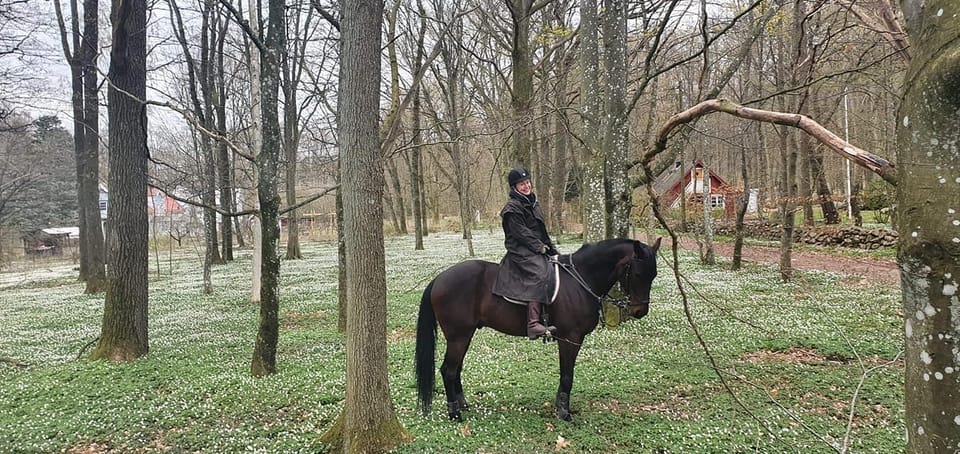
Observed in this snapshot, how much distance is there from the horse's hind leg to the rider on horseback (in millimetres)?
756

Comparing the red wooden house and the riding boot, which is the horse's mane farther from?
the red wooden house

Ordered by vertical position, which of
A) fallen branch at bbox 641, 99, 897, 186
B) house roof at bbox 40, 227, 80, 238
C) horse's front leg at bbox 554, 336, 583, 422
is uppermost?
house roof at bbox 40, 227, 80, 238

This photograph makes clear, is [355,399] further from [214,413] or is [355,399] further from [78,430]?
[78,430]

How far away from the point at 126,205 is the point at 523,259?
742cm

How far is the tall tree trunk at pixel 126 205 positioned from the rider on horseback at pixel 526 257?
22.4ft

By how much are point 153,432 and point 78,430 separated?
85cm

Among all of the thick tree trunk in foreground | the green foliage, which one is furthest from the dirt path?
the green foliage

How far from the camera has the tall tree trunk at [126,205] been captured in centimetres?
821

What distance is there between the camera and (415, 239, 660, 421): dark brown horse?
543 cm

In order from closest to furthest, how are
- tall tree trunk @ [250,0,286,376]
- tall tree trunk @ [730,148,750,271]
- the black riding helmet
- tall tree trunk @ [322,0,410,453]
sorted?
tall tree trunk @ [322,0,410,453], the black riding helmet, tall tree trunk @ [250,0,286,376], tall tree trunk @ [730,148,750,271]

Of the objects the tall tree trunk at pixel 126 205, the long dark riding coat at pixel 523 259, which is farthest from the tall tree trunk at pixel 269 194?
the long dark riding coat at pixel 523 259

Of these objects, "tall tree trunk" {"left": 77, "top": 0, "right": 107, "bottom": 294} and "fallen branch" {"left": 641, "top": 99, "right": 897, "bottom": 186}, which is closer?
"fallen branch" {"left": 641, "top": 99, "right": 897, "bottom": 186}

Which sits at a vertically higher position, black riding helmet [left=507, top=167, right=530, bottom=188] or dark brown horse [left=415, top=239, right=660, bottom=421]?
black riding helmet [left=507, top=167, right=530, bottom=188]

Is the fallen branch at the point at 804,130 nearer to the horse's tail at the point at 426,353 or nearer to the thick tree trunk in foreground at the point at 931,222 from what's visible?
the thick tree trunk in foreground at the point at 931,222
